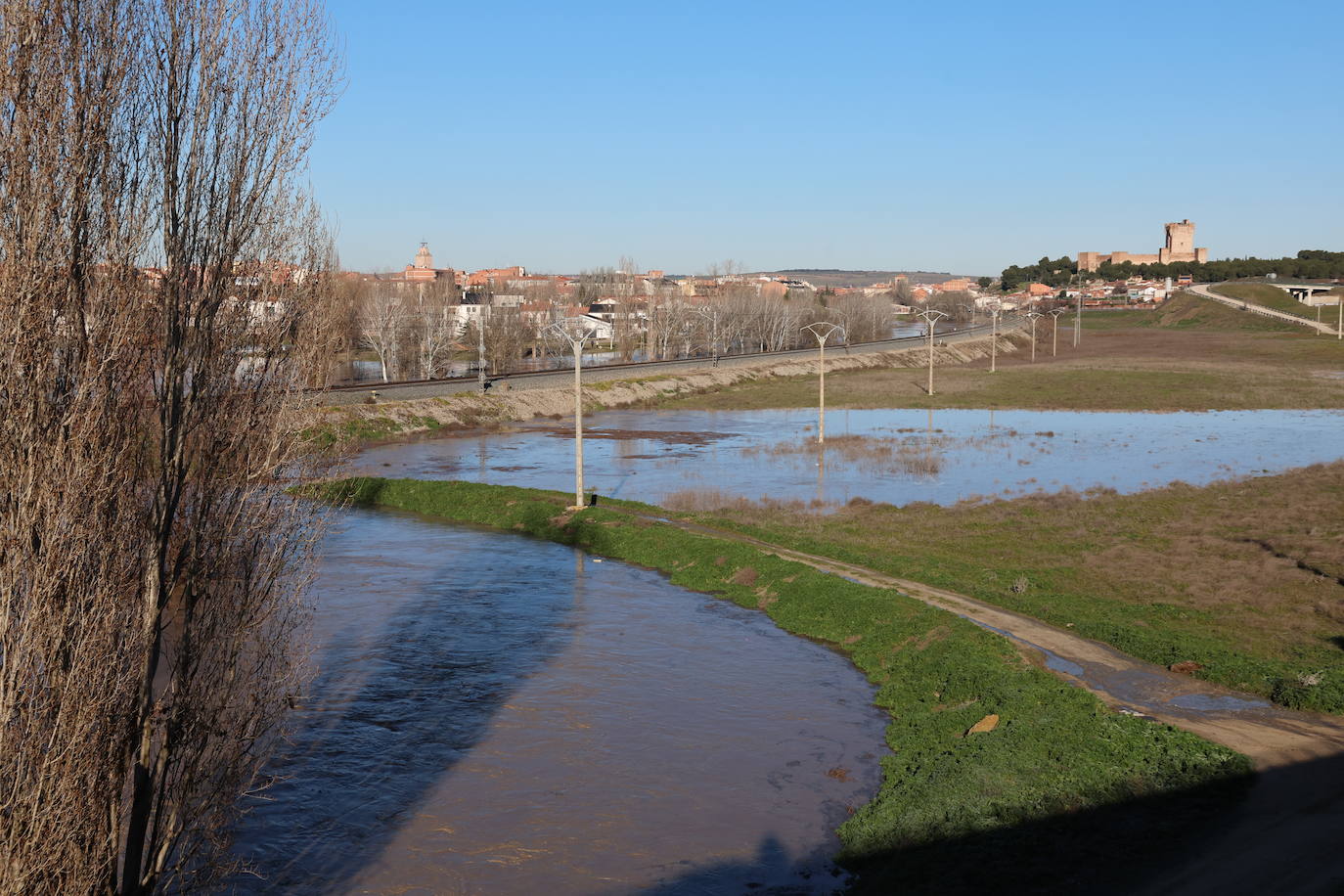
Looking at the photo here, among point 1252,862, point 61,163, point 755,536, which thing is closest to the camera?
point 61,163

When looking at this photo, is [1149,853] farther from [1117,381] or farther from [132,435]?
[1117,381]

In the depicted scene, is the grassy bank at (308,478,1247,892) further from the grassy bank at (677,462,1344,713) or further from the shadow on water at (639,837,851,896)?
the grassy bank at (677,462,1344,713)

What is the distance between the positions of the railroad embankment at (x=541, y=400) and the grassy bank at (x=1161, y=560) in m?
20.9

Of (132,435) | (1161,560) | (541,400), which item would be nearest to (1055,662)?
(1161,560)

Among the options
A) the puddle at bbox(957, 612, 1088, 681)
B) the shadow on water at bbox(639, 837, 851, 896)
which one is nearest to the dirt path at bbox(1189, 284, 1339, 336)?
the puddle at bbox(957, 612, 1088, 681)

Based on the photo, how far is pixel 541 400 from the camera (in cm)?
7588

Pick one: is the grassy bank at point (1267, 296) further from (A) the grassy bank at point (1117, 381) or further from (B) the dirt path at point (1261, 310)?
(A) the grassy bank at point (1117, 381)

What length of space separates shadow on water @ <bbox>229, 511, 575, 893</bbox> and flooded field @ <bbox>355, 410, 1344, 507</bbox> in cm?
1133

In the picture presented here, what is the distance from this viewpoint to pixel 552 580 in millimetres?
31094

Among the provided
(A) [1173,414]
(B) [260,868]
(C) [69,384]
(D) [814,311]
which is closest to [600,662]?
(B) [260,868]

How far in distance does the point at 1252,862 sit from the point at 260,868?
41.3 feet

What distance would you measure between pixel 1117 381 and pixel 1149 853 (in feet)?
276

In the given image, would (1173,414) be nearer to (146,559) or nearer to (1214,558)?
(1214,558)

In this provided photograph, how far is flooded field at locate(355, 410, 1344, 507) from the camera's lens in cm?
A: 4484
